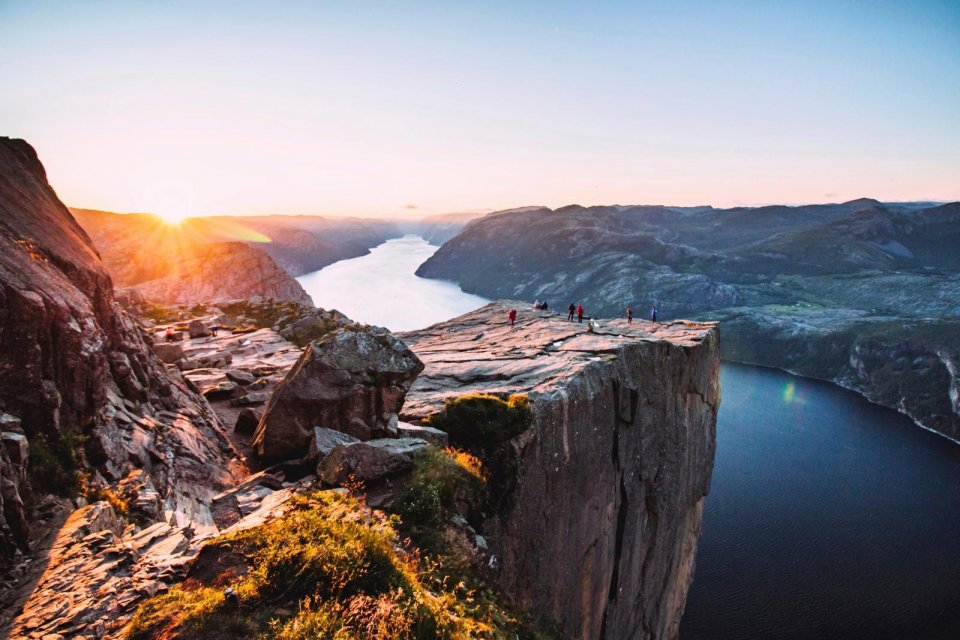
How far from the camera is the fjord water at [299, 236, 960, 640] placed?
66.0m

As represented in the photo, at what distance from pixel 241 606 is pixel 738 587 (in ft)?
277

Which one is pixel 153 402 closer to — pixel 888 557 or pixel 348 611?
pixel 348 611

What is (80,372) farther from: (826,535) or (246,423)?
(826,535)

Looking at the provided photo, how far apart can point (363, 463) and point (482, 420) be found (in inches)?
257

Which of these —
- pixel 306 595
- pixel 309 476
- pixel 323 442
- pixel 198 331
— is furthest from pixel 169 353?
pixel 306 595

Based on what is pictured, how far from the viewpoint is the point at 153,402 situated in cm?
1698

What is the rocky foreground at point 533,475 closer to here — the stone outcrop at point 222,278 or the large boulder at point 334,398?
the large boulder at point 334,398

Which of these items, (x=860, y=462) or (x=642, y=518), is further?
(x=860, y=462)

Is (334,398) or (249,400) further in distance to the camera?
(249,400)

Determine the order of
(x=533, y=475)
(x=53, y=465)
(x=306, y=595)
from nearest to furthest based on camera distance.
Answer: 1. (x=306, y=595)
2. (x=53, y=465)
3. (x=533, y=475)

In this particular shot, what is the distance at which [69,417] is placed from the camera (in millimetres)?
12180

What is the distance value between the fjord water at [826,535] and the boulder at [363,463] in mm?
67138

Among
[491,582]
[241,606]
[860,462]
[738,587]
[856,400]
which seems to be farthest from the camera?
[856,400]

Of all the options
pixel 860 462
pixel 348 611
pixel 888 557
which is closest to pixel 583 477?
pixel 348 611
